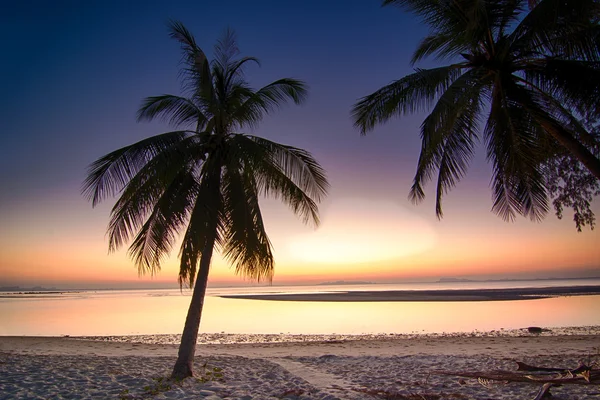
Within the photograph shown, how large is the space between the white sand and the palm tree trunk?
350 mm

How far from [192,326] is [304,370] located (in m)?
3.06

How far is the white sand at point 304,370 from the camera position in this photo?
8180 mm

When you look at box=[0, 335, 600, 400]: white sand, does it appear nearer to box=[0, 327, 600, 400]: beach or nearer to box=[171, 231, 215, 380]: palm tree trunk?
box=[0, 327, 600, 400]: beach

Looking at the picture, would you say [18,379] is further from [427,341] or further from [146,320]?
[146,320]

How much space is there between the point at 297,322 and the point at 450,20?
21.9 m

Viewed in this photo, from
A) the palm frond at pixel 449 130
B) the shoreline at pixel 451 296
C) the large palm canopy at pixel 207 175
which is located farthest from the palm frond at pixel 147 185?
the shoreline at pixel 451 296

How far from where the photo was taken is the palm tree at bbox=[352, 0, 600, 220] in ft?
→ 25.9

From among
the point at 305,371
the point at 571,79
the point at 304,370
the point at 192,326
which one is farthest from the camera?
the point at 304,370

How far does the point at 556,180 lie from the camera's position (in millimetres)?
11406

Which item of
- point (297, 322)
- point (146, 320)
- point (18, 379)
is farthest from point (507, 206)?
point (146, 320)

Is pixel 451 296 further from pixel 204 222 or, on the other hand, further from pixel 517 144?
pixel 204 222

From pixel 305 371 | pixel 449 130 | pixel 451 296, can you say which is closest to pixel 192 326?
pixel 305 371

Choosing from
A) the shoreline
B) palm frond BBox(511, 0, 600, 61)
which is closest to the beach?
palm frond BBox(511, 0, 600, 61)

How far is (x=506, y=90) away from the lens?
8594mm
